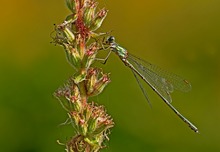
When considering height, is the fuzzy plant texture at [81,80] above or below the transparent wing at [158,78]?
below

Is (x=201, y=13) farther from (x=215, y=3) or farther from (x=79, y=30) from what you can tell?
(x=79, y=30)

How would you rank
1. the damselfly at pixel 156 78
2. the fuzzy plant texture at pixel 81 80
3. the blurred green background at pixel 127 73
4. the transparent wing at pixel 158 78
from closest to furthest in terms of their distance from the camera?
the fuzzy plant texture at pixel 81 80
the damselfly at pixel 156 78
the transparent wing at pixel 158 78
the blurred green background at pixel 127 73

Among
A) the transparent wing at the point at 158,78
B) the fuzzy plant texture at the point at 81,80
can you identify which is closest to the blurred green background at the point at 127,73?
the transparent wing at the point at 158,78

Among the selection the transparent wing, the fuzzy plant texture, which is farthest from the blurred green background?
the fuzzy plant texture

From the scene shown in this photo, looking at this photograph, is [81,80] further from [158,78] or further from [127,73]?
[127,73]

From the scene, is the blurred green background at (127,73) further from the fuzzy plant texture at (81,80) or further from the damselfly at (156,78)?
the fuzzy plant texture at (81,80)
